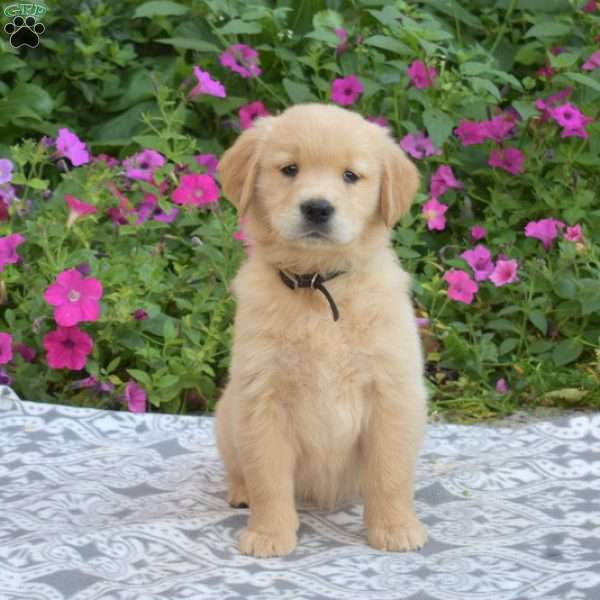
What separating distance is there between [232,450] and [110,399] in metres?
1.21

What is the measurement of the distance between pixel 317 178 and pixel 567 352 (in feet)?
6.92

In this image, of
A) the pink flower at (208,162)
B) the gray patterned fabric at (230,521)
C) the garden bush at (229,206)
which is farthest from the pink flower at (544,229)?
the pink flower at (208,162)

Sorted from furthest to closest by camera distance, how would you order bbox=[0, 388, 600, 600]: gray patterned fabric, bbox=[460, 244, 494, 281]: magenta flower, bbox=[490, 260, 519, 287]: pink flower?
bbox=[460, 244, 494, 281]: magenta flower, bbox=[490, 260, 519, 287]: pink flower, bbox=[0, 388, 600, 600]: gray patterned fabric

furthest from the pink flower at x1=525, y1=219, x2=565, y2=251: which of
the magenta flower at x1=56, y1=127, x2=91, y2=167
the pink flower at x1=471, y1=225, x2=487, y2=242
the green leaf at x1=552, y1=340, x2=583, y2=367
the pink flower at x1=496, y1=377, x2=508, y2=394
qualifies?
the magenta flower at x1=56, y1=127, x2=91, y2=167

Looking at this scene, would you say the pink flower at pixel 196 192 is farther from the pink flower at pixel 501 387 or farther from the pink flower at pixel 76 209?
the pink flower at pixel 501 387

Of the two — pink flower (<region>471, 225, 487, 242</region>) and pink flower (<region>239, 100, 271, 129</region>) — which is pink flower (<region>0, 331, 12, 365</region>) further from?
pink flower (<region>471, 225, 487, 242</region>)

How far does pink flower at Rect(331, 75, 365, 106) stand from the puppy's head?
5.99 ft

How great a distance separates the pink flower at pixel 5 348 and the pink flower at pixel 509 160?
227 centimetres

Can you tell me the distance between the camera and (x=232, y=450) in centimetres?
355

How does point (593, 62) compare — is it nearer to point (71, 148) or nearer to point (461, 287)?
point (461, 287)

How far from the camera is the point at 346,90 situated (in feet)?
17.0

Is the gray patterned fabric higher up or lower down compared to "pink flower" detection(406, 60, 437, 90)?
lower down

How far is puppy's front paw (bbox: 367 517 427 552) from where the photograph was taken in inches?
127

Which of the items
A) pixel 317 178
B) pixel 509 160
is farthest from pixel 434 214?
pixel 317 178
